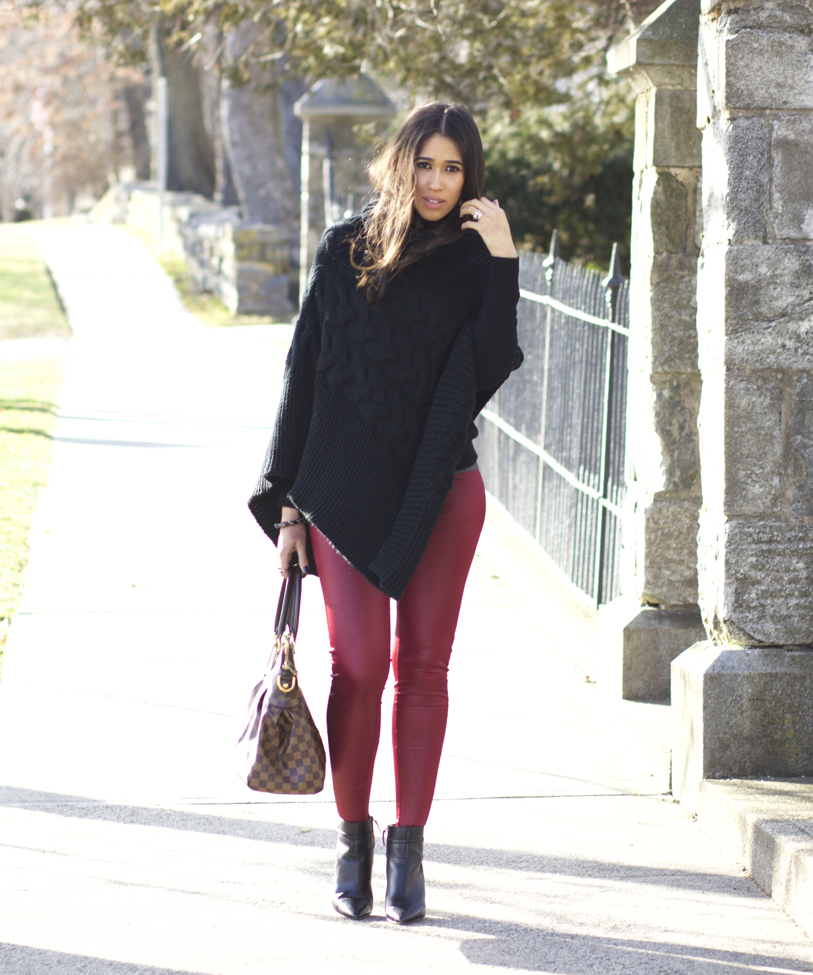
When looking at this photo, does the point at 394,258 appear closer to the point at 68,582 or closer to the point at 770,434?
the point at 770,434

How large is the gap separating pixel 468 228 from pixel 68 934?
1900 mm

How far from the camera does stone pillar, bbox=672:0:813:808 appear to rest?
3.60 meters

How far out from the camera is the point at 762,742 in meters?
3.75

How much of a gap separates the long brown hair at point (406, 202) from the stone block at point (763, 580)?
1.23 meters

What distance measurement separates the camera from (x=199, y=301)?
711 inches

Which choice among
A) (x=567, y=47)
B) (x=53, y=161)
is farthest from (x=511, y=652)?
(x=53, y=161)

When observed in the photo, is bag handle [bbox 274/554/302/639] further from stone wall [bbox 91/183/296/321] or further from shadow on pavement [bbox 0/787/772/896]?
stone wall [bbox 91/183/296/321]

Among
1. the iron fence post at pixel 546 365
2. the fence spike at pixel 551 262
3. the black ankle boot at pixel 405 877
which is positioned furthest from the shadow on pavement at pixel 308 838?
the fence spike at pixel 551 262

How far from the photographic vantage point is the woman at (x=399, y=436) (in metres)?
3.09

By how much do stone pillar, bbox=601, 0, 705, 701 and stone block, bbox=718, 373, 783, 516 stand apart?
0.70 metres

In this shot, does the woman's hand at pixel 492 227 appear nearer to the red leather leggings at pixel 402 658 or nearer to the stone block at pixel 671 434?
the red leather leggings at pixel 402 658

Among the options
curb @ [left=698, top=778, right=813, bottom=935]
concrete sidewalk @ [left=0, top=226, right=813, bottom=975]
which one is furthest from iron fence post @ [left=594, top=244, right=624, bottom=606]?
curb @ [left=698, top=778, right=813, bottom=935]

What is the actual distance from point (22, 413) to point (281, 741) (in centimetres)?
813

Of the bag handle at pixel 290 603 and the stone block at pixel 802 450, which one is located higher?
the stone block at pixel 802 450
